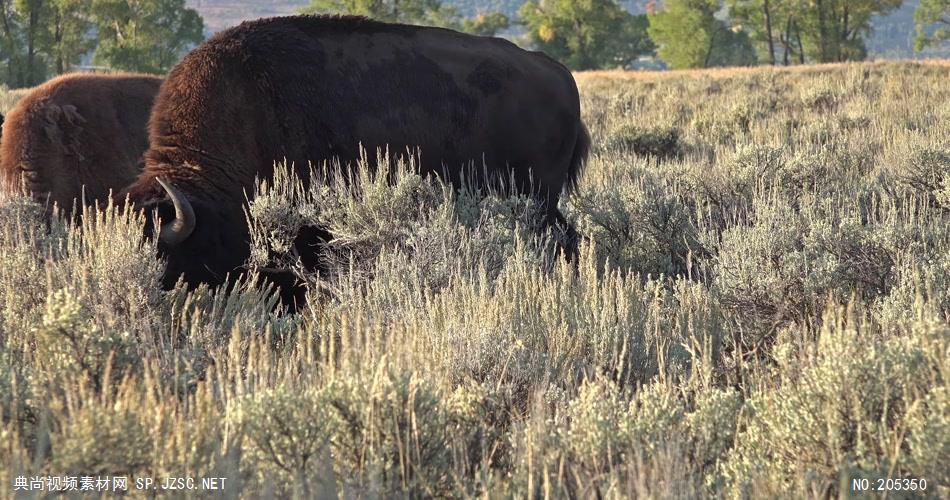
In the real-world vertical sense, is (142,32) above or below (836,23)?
below

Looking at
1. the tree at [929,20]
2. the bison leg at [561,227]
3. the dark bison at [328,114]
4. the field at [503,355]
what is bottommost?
the bison leg at [561,227]

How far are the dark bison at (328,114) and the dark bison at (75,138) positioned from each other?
5.51 feet

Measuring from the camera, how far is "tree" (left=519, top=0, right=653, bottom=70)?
6750 centimetres

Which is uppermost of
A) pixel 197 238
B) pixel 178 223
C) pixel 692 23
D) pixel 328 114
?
pixel 692 23

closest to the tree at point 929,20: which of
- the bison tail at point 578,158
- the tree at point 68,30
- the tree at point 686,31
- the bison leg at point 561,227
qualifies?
the tree at point 686,31

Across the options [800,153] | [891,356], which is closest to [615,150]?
[800,153]

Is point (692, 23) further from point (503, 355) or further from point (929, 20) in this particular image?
point (503, 355)

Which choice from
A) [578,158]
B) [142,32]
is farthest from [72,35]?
[578,158]

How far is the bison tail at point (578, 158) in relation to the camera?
24.2 ft

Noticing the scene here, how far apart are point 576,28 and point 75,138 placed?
64.0m

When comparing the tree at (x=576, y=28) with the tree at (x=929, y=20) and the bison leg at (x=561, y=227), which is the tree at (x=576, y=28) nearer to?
the tree at (x=929, y=20)

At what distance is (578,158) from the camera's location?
7.44m

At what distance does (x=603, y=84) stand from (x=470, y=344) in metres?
25.5

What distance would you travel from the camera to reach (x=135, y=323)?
386 centimetres
